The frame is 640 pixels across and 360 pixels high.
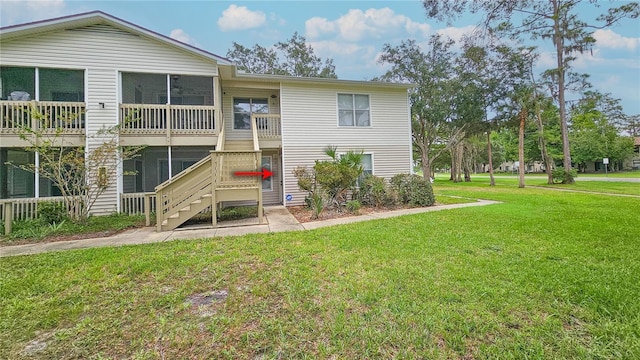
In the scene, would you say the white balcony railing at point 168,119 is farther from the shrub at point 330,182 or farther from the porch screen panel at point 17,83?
the shrub at point 330,182

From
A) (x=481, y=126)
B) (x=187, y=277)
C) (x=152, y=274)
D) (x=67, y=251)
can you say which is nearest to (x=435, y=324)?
(x=187, y=277)

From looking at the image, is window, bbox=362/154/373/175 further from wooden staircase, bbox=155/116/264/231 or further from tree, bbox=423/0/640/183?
tree, bbox=423/0/640/183

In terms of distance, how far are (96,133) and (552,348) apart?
11.7 m

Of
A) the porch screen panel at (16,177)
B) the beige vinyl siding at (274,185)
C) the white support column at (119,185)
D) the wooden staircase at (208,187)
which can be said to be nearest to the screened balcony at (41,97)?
the porch screen panel at (16,177)

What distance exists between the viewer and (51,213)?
7281 mm

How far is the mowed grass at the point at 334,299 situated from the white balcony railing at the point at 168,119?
208 inches

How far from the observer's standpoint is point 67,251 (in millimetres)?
4910

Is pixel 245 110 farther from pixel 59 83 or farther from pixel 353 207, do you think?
pixel 353 207

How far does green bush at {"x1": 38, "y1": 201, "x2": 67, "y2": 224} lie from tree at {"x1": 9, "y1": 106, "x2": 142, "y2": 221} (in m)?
0.24

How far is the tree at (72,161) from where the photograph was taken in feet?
23.0

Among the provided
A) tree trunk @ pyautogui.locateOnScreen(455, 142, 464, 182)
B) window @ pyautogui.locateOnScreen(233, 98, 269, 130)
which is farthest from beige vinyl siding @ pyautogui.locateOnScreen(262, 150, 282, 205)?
tree trunk @ pyautogui.locateOnScreen(455, 142, 464, 182)

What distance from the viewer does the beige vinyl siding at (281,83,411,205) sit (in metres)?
10.9

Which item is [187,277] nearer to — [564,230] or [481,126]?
[564,230]

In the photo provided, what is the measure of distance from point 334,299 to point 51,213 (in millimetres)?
8714
